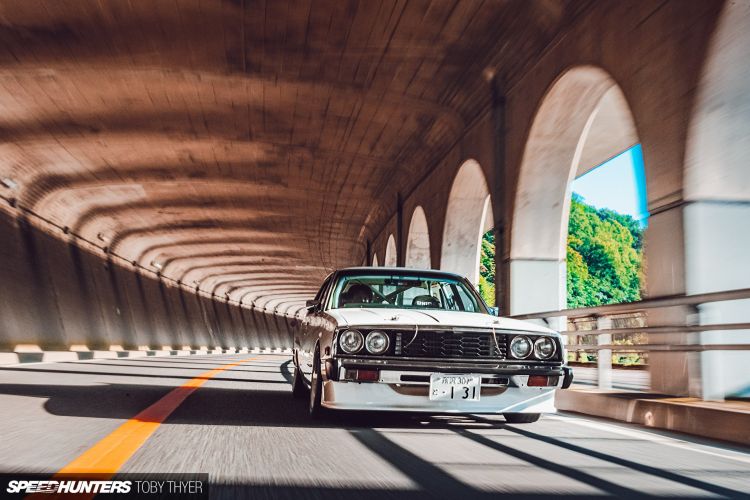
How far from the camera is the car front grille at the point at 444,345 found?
5934 mm

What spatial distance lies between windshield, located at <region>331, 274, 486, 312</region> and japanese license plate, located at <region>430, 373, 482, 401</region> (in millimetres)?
1483

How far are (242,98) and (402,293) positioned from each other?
8618 mm

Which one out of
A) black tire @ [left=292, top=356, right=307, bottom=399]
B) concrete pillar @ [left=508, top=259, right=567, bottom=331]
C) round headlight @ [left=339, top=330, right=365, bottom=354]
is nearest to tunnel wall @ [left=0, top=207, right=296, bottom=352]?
black tire @ [left=292, top=356, right=307, bottom=399]

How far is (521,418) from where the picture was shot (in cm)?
670

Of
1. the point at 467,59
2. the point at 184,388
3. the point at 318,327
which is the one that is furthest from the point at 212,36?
the point at 318,327

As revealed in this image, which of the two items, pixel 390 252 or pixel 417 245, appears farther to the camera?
pixel 390 252

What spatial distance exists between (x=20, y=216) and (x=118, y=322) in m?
11.8

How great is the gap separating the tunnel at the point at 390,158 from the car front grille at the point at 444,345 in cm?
60

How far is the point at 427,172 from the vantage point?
20547 mm

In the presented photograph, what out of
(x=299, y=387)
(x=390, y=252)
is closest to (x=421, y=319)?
(x=299, y=387)

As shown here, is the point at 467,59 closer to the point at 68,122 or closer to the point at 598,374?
the point at 598,374

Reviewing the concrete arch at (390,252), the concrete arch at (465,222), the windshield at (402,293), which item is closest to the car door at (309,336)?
the windshield at (402,293)

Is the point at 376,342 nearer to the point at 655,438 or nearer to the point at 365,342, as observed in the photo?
the point at 365,342

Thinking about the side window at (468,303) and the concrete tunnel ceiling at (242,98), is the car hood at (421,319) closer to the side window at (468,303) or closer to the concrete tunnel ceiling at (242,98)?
the side window at (468,303)
